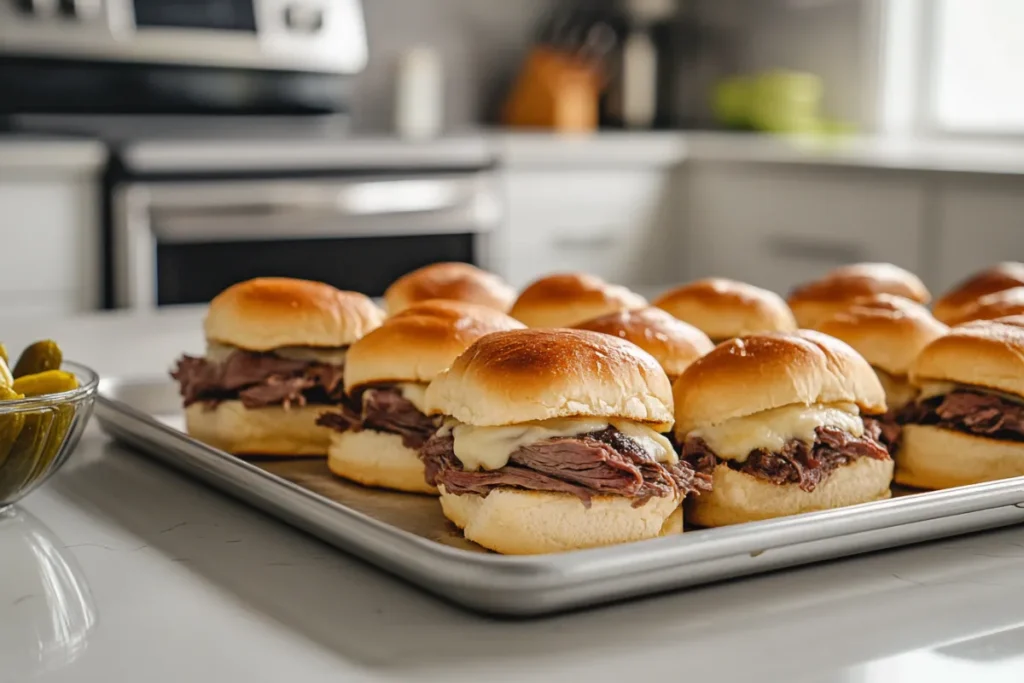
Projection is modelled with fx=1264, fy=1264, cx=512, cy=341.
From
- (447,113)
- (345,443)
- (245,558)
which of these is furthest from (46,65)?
(245,558)

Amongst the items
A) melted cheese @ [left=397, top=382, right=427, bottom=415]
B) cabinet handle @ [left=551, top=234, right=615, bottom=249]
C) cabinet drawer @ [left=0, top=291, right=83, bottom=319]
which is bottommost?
cabinet drawer @ [left=0, top=291, right=83, bottom=319]

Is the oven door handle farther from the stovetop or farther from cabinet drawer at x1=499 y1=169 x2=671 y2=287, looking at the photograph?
cabinet drawer at x1=499 y1=169 x2=671 y2=287

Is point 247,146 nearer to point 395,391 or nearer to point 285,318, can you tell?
point 285,318

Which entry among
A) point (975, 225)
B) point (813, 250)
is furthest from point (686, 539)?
point (813, 250)

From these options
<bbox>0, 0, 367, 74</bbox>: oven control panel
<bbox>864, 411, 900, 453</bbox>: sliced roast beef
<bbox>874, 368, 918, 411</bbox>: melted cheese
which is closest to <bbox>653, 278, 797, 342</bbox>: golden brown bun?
<bbox>874, 368, 918, 411</bbox>: melted cheese

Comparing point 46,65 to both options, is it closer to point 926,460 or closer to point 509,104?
point 509,104
